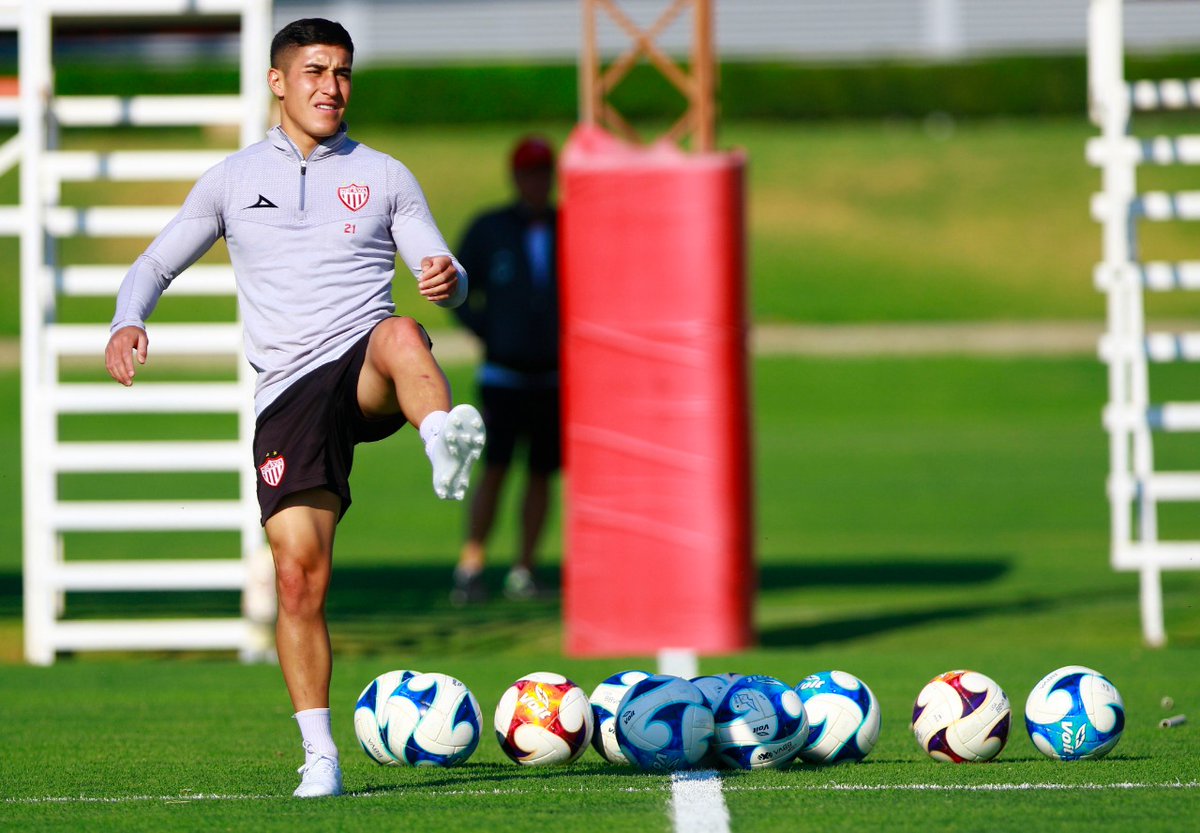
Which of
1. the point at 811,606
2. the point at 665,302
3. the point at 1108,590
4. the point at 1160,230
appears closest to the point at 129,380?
the point at 665,302

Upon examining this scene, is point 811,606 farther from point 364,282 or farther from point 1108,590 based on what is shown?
point 364,282

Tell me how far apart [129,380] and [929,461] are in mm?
16816

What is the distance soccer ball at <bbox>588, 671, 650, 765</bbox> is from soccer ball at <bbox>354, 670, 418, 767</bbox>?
0.64 meters

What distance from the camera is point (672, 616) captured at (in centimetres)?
992

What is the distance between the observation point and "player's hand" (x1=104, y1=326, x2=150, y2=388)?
17.3ft

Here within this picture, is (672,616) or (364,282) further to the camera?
(672,616)

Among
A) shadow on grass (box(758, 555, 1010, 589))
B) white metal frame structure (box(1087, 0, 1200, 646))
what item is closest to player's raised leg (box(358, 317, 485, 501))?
white metal frame structure (box(1087, 0, 1200, 646))

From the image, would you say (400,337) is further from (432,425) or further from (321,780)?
(321,780)

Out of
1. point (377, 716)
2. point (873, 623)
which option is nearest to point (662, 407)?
point (873, 623)

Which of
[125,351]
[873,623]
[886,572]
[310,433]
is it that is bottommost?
[886,572]

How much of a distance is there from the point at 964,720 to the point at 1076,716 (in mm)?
366

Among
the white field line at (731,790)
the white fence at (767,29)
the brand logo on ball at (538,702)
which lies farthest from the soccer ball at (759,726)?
the white fence at (767,29)

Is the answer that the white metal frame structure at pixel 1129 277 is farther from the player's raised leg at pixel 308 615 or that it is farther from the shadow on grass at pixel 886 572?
the player's raised leg at pixel 308 615

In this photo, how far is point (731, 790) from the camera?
5.49 meters
